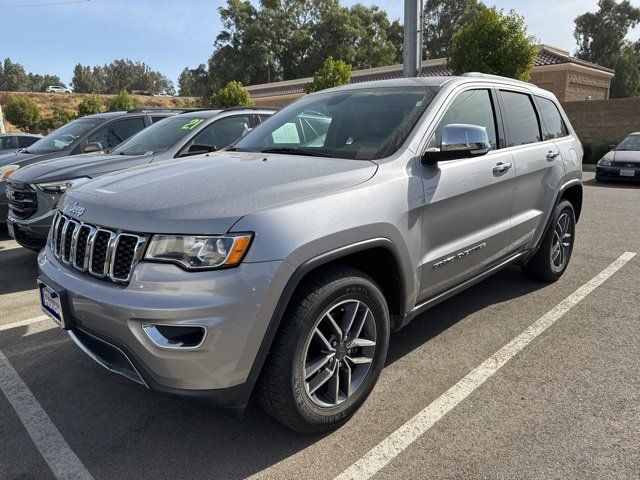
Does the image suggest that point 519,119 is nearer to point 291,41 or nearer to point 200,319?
point 200,319

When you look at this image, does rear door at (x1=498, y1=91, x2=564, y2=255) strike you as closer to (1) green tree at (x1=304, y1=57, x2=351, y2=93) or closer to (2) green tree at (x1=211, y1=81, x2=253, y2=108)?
(1) green tree at (x1=304, y1=57, x2=351, y2=93)

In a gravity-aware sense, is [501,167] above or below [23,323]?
above

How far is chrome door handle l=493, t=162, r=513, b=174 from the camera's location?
3.40m

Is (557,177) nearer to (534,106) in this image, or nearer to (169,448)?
(534,106)

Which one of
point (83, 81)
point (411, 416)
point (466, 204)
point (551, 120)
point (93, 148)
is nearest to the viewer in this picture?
point (411, 416)

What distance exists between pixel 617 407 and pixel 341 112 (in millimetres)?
2442

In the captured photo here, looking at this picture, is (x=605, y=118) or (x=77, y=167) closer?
(x=77, y=167)

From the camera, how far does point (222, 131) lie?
6.00 m

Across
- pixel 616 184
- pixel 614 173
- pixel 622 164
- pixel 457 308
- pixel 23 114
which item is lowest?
pixel 616 184

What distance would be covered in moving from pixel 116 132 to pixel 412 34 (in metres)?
7.82

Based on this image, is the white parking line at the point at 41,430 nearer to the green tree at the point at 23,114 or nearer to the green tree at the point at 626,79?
the green tree at the point at 23,114

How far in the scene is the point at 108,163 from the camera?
17.6 ft

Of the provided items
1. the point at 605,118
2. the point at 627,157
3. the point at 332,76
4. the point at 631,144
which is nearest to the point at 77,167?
the point at 627,157

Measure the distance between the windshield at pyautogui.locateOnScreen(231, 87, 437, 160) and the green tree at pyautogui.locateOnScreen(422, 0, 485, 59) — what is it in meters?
55.4
